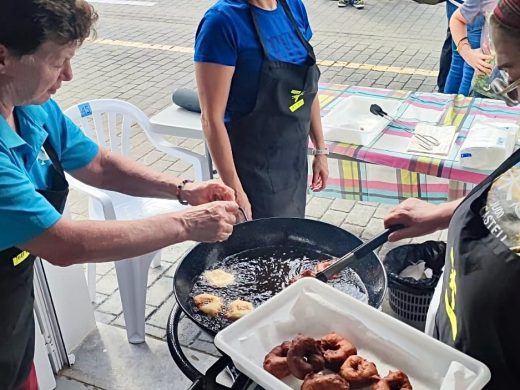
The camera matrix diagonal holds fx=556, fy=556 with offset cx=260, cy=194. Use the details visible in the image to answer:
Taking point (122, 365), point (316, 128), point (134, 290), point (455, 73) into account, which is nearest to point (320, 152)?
point (316, 128)

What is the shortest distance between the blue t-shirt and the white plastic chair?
84 centimetres

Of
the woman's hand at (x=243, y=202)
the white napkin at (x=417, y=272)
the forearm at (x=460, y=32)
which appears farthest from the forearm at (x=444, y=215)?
the forearm at (x=460, y=32)

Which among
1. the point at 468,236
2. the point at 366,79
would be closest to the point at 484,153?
the point at 468,236

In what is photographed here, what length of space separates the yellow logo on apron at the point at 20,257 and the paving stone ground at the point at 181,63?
5.11 feet

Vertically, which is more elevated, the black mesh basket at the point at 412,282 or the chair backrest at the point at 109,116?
the chair backrest at the point at 109,116

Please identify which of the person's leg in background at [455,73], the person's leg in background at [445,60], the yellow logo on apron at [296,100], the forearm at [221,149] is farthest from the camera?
the person's leg in background at [445,60]

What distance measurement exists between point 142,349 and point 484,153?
6.42 feet

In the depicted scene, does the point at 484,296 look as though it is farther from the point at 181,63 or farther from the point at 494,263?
the point at 181,63

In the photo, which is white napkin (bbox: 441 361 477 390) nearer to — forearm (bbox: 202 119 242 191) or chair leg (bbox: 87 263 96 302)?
forearm (bbox: 202 119 242 191)

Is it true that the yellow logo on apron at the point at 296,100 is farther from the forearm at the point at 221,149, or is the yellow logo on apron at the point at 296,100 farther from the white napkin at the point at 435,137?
the white napkin at the point at 435,137

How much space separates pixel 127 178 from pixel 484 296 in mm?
1373

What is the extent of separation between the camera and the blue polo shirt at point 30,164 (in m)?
1.33

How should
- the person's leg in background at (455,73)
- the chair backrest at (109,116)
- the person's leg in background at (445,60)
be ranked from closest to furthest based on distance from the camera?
the chair backrest at (109,116) → the person's leg in background at (455,73) → the person's leg in background at (445,60)

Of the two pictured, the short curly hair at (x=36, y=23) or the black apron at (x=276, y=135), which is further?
the black apron at (x=276, y=135)
